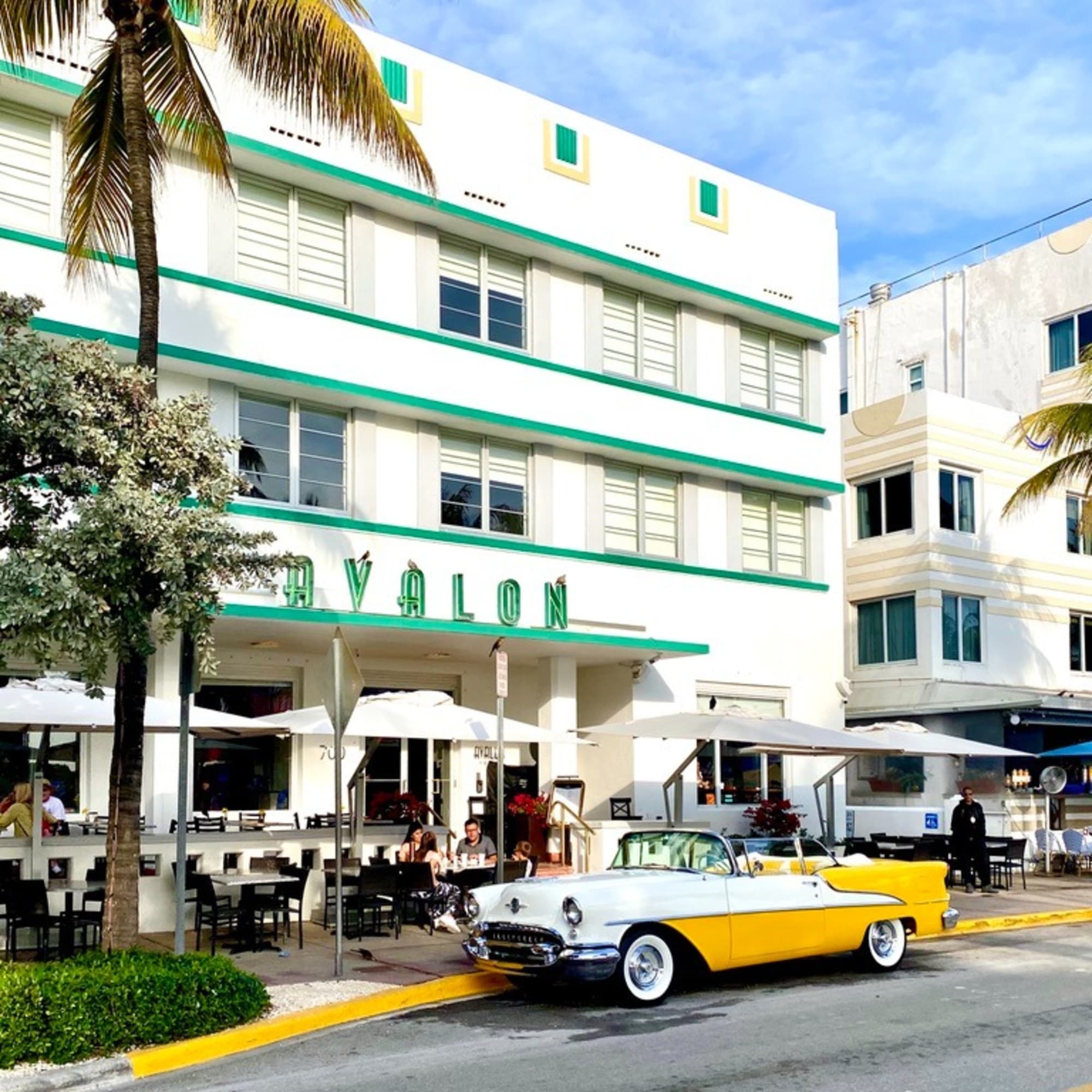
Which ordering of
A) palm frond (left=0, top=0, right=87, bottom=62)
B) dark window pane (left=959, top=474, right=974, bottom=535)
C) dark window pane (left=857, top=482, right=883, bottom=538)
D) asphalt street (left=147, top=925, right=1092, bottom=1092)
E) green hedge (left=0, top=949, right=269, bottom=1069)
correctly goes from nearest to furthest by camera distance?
asphalt street (left=147, top=925, right=1092, bottom=1092) < green hedge (left=0, top=949, right=269, bottom=1069) < palm frond (left=0, top=0, right=87, bottom=62) < dark window pane (left=959, top=474, right=974, bottom=535) < dark window pane (left=857, top=482, right=883, bottom=538)

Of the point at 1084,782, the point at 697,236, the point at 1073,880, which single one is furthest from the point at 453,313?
the point at 1084,782

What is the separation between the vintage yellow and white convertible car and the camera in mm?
11758

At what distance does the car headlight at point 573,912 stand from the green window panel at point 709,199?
53.9ft

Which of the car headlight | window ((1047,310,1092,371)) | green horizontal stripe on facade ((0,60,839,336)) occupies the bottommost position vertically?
the car headlight

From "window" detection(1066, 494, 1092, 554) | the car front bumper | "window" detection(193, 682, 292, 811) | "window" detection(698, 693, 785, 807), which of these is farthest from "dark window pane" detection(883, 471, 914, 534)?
the car front bumper

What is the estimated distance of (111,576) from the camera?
33.4ft

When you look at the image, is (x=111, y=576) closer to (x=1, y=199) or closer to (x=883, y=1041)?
(x=883, y=1041)

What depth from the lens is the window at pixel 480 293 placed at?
2227 centimetres

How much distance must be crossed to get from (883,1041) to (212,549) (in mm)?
6026

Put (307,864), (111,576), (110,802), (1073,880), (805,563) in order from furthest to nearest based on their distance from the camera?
(805,563) < (1073,880) < (307,864) < (110,802) < (111,576)

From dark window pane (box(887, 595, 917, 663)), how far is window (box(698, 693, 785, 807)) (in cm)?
457

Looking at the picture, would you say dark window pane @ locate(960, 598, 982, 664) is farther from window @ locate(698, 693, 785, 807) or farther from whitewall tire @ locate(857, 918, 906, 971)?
whitewall tire @ locate(857, 918, 906, 971)

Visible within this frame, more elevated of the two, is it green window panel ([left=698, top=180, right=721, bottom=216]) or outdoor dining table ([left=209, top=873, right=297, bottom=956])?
green window panel ([left=698, top=180, right=721, bottom=216])

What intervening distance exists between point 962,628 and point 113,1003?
22652 mm
